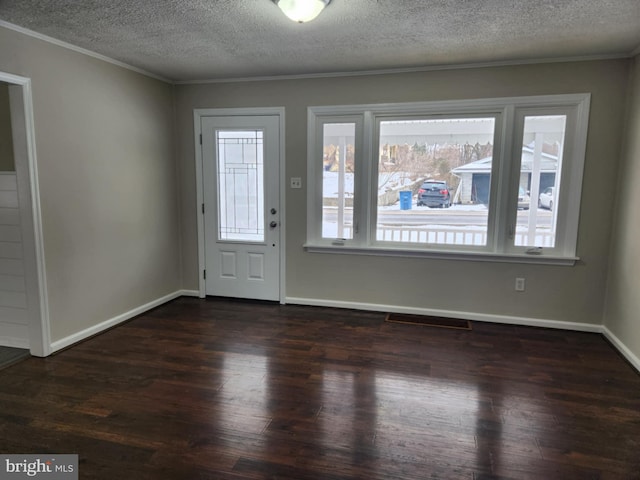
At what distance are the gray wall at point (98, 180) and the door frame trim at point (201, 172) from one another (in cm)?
30

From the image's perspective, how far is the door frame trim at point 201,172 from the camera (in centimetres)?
425

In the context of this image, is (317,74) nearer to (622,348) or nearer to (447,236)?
(447,236)

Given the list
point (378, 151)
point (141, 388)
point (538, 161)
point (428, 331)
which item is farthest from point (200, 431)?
point (538, 161)

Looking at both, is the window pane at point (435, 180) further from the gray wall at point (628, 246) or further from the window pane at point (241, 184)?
the window pane at point (241, 184)

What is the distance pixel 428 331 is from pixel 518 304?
3.16ft

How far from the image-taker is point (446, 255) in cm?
395

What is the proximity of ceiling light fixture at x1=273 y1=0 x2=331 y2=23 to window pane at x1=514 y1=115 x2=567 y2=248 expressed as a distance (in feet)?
7.56

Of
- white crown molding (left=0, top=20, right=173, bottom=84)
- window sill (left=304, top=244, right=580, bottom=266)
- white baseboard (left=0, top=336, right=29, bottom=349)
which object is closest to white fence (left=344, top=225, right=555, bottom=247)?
window sill (left=304, top=244, right=580, bottom=266)

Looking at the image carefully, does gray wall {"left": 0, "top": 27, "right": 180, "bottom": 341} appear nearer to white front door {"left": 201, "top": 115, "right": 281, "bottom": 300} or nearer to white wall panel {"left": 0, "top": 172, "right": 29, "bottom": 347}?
white wall panel {"left": 0, "top": 172, "right": 29, "bottom": 347}

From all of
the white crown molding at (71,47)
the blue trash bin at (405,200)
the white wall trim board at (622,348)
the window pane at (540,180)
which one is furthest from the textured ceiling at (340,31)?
the white wall trim board at (622,348)

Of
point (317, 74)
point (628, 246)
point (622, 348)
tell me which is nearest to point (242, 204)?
point (317, 74)

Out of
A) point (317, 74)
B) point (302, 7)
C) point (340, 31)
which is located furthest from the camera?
point (317, 74)

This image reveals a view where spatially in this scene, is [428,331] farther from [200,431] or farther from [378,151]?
[200,431]

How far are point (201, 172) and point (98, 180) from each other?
120cm
